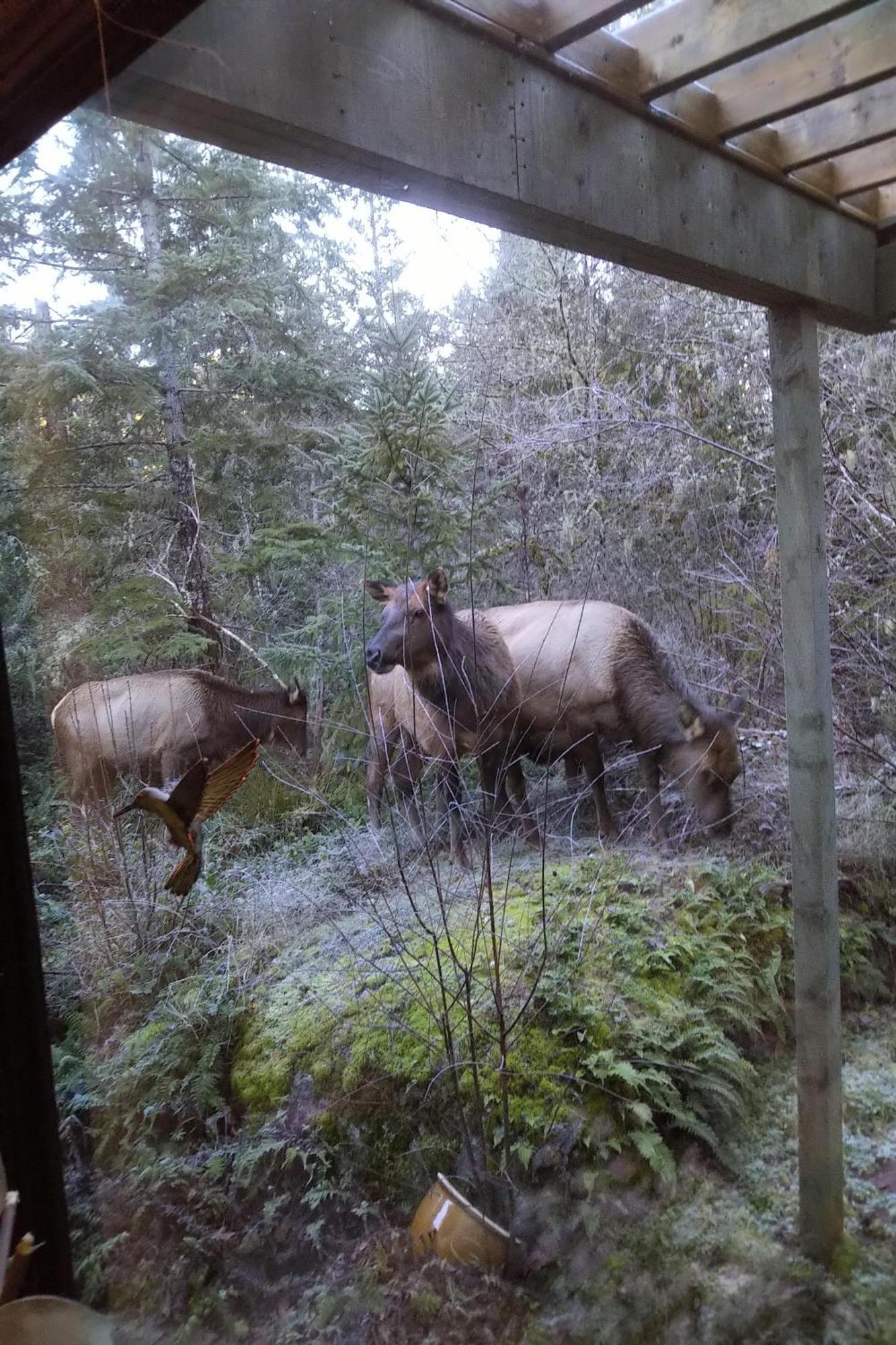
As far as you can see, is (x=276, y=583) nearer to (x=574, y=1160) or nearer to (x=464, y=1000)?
(x=464, y=1000)

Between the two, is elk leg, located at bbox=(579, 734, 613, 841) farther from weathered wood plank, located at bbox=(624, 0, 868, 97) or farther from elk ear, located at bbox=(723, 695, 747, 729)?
weathered wood plank, located at bbox=(624, 0, 868, 97)

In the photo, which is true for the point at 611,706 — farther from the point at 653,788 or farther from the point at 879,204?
the point at 879,204

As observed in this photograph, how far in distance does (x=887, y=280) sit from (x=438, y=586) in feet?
4.16

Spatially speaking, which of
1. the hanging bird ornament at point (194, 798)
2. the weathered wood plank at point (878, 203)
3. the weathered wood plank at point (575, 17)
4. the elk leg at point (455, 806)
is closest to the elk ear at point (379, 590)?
the elk leg at point (455, 806)

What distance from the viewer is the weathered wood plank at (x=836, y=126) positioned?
1526 millimetres

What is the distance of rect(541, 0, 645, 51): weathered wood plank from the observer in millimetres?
1190

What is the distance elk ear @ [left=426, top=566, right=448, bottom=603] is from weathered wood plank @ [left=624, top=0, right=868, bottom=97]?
93 cm

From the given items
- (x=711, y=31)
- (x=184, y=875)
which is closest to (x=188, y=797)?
(x=184, y=875)

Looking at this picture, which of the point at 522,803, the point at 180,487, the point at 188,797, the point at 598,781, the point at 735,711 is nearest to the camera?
the point at 188,797

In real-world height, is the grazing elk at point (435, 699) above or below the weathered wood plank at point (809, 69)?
below

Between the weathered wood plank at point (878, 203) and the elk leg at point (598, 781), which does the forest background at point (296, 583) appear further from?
the weathered wood plank at point (878, 203)

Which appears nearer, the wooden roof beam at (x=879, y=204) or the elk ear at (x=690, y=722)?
the wooden roof beam at (x=879, y=204)

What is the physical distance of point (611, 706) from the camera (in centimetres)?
224

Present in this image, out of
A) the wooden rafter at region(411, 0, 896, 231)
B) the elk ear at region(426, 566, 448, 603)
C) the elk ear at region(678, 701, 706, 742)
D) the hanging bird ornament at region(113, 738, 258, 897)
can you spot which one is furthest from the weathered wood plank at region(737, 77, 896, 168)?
the hanging bird ornament at region(113, 738, 258, 897)
